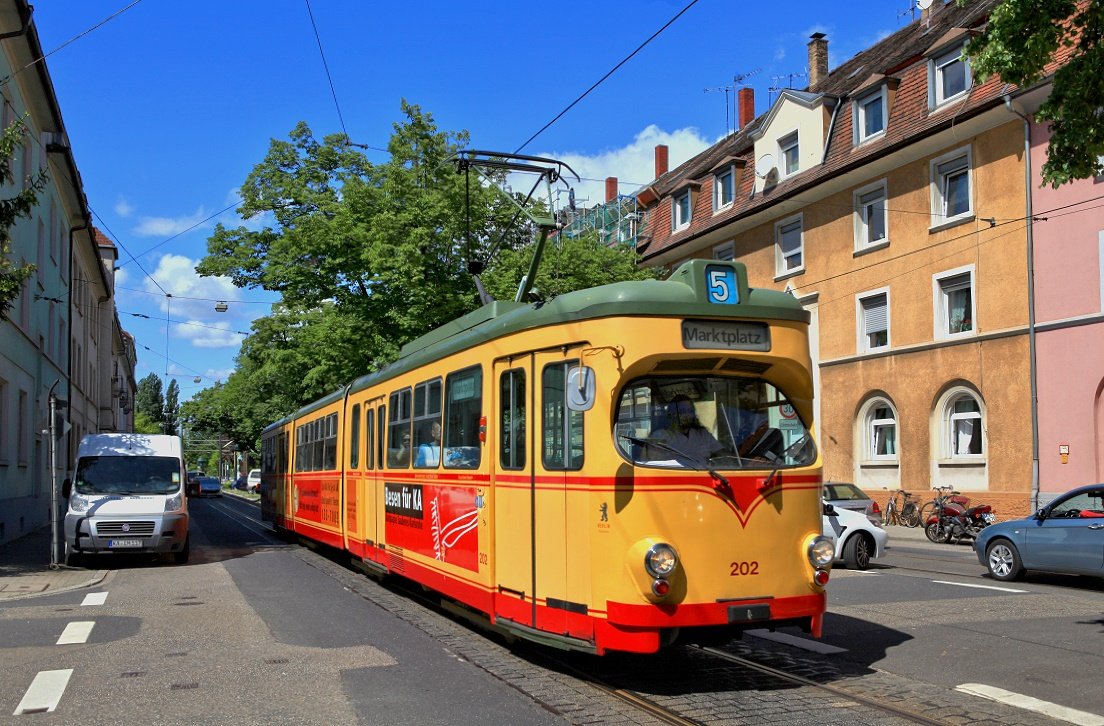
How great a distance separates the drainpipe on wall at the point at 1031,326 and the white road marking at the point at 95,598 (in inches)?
734

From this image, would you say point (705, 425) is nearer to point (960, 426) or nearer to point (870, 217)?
point (960, 426)

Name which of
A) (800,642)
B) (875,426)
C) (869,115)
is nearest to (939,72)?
(869,115)

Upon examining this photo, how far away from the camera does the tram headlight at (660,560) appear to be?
22.9 feet

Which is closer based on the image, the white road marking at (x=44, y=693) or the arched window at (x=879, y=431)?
the white road marking at (x=44, y=693)

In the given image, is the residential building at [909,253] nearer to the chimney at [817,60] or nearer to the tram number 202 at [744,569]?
the chimney at [817,60]

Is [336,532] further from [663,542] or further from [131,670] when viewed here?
[663,542]

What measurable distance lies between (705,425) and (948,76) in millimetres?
21723

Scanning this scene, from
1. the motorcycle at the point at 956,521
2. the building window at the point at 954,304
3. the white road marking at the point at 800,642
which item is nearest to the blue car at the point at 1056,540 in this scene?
the white road marking at the point at 800,642

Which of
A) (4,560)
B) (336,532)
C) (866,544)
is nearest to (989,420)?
(866,544)

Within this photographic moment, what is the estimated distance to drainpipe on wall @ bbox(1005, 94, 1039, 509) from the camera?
22.7m

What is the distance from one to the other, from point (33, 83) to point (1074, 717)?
26.8 meters

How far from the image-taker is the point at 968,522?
2222 cm

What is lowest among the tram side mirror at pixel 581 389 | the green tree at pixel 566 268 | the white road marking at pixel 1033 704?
the white road marking at pixel 1033 704

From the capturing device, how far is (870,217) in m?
28.7
